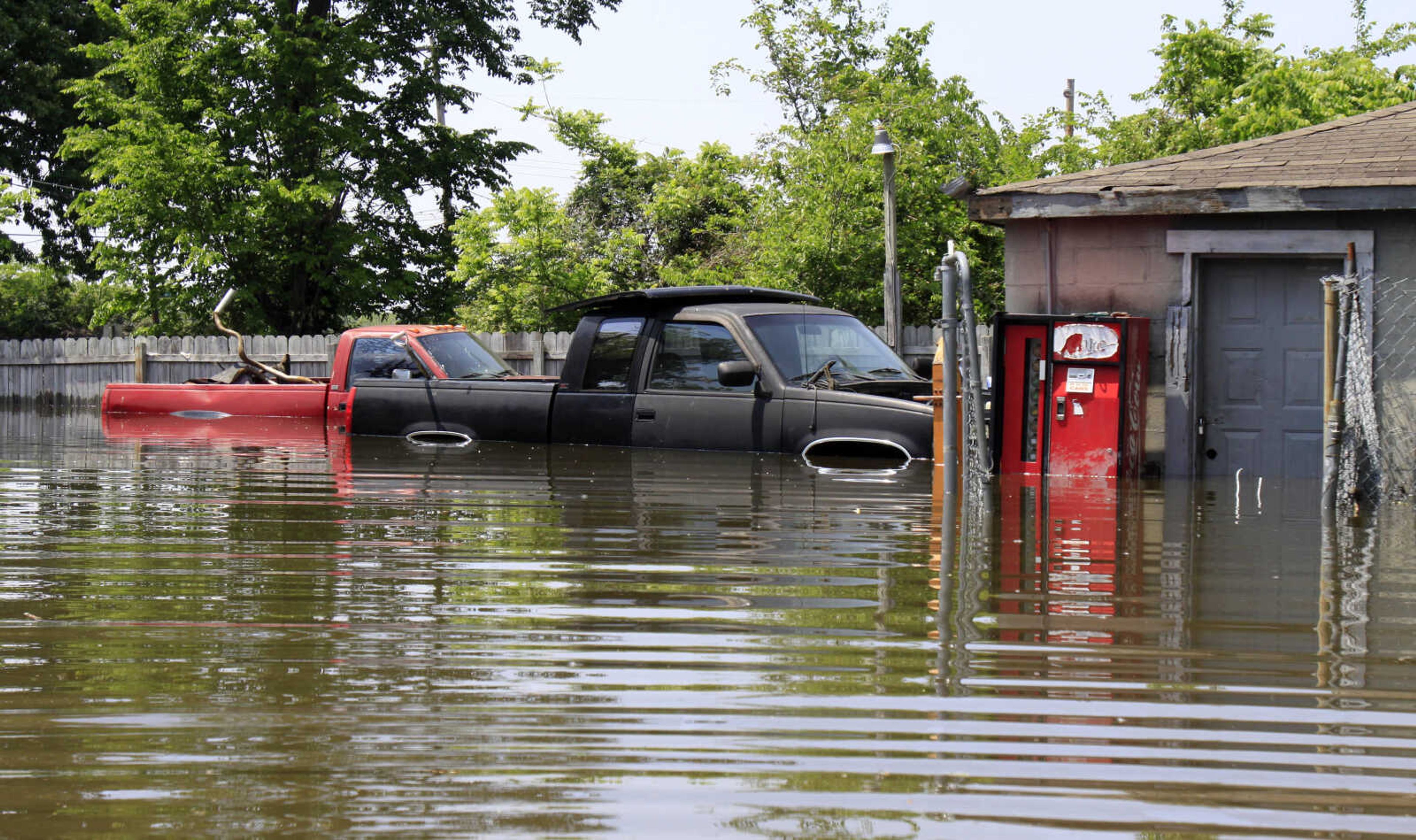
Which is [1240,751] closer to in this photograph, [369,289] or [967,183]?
[967,183]

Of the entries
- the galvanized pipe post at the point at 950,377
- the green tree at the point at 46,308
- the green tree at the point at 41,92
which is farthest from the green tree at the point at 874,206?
the green tree at the point at 46,308

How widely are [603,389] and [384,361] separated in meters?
3.18

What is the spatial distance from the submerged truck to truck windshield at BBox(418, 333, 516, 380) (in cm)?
2

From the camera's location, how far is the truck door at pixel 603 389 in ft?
42.8

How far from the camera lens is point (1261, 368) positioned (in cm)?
1220

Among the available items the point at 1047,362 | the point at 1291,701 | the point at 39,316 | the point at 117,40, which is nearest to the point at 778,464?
the point at 1047,362

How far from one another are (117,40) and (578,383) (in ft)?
59.2

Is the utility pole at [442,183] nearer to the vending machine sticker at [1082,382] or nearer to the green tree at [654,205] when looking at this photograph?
the green tree at [654,205]

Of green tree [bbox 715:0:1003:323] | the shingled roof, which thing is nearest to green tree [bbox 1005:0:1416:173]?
green tree [bbox 715:0:1003:323]

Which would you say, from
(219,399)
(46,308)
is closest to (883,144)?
(219,399)

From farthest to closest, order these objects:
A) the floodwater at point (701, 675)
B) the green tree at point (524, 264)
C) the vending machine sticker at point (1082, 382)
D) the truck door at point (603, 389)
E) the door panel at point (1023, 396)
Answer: the green tree at point (524, 264) < the truck door at point (603, 389) < the door panel at point (1023, 396) < the vending machine sticker at point (1082, 382) < the floodwater at point (701, 675)

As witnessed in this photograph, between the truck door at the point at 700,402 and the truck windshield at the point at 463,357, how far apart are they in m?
2.69

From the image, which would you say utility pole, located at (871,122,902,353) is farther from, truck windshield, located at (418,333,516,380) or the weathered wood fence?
truck windshield, located at (418,333,516,380)

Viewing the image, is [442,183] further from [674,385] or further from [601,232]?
[674,385]
